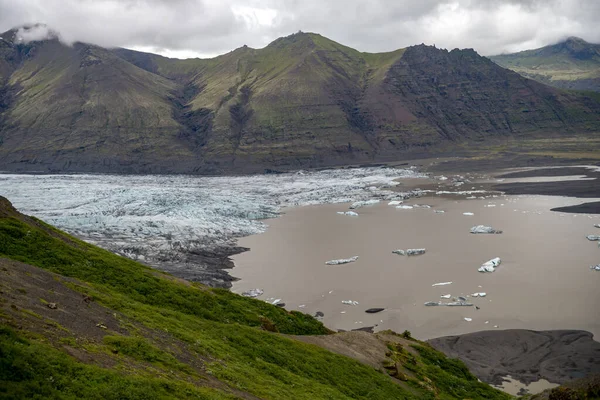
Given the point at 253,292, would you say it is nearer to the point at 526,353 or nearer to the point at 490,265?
the point at 526,353

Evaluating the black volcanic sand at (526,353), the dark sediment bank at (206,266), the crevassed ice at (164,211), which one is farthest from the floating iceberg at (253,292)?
the black volcanic sand at (526,353)

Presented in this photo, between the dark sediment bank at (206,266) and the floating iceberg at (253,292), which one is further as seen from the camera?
the dark sediment bank at (206,266)

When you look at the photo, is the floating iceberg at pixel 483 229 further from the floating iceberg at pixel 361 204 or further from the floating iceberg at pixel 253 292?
the floating iceberg at pixel 253 292

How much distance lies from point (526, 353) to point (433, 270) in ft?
65.0

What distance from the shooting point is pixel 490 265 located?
52.6m

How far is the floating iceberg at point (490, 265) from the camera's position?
5178 cm

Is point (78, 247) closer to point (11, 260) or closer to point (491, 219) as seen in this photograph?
point (11, 260)

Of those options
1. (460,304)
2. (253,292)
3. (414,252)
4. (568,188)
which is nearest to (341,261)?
(414,252)

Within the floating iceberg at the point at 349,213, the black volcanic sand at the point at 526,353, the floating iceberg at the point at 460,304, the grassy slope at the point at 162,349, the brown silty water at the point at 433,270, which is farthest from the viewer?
the floating iceberg at the point at 349,213

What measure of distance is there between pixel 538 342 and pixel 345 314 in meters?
16.0

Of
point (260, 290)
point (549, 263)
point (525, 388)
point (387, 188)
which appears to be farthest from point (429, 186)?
point (525, 388)

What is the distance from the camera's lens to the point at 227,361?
21016 mm

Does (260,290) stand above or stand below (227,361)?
below

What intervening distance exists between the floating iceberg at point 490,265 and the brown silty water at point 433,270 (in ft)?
2.28
